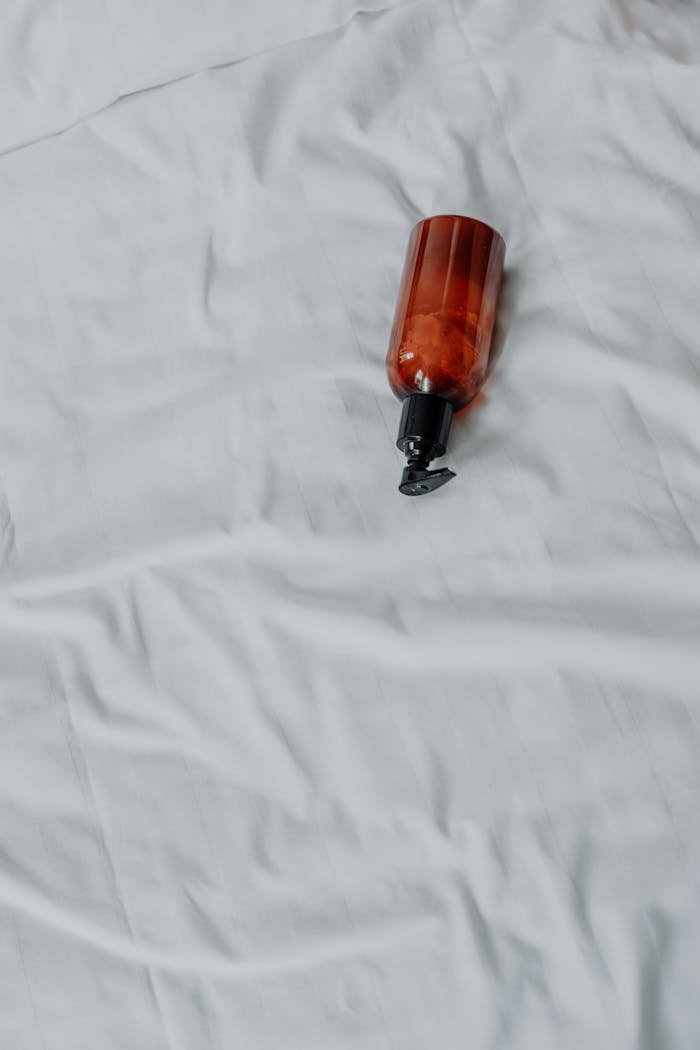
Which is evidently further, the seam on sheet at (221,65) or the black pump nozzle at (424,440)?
the seam on sheet at (221,65)

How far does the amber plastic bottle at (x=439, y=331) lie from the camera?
76cm

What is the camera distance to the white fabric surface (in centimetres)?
64

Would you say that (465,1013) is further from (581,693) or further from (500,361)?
(500,361)

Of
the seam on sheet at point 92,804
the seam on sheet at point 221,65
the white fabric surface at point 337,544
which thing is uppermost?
the seam on sheet at point 221,65

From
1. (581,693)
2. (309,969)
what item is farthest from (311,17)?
(309,969)

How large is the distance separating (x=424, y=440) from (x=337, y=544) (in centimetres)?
9

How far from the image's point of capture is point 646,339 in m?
0.80

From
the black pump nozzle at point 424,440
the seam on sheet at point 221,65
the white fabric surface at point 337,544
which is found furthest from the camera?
the seam on sheet at point 221,65

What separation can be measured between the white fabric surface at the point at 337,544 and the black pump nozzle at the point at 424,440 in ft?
Answer: 0.07

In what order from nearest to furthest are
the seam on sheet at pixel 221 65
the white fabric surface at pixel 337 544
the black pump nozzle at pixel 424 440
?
the white fabric surface at pixel 337 544 < the black pump nozzle at pixel 424 440 < the seam on sheet at pixel 221 65

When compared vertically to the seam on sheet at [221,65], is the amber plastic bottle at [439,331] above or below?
below

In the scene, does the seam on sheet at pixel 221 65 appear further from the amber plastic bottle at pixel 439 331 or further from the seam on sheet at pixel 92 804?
the seam on sheet at pixel 92 804

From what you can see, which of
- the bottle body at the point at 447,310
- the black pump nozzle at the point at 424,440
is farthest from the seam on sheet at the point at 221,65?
the black pump nozzle at the point at 424,440

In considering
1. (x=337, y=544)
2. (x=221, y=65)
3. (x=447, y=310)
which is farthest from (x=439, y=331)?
(x=221, y=65)
